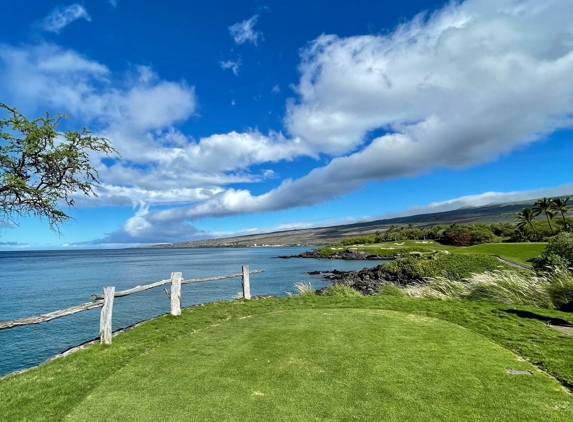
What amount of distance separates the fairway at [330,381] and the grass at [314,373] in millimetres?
24

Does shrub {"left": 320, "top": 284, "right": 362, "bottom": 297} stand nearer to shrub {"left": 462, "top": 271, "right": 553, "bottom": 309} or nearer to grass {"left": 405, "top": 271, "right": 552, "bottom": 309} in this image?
grass {"left": 405, "top": 271, "right": 552, "bottom": 309}

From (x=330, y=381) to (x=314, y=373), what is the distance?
0.42m

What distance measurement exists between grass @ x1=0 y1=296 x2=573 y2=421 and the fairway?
0.08ft

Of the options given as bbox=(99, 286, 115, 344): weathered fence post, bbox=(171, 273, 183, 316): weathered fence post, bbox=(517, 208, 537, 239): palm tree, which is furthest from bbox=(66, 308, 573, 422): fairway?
bbox=(517, 208, 537, 239): palm tree

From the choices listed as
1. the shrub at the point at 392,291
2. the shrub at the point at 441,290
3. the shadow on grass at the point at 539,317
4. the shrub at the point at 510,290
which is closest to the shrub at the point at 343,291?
the shrub at the point at 392,291

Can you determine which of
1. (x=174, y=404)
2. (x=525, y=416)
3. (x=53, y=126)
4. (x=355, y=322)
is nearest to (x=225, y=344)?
(x=174, y=404)

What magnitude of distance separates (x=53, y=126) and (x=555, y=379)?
11528mm

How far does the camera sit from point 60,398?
549 centimetres

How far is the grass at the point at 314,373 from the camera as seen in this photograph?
15.6 feet

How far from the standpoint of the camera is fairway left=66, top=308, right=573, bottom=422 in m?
4.66

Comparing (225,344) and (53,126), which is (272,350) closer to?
(225,344)

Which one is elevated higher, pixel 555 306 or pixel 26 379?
pixel 26 379

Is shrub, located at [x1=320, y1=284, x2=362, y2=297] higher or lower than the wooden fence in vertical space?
lower

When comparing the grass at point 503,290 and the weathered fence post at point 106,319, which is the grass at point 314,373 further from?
the grass at point 503,290
